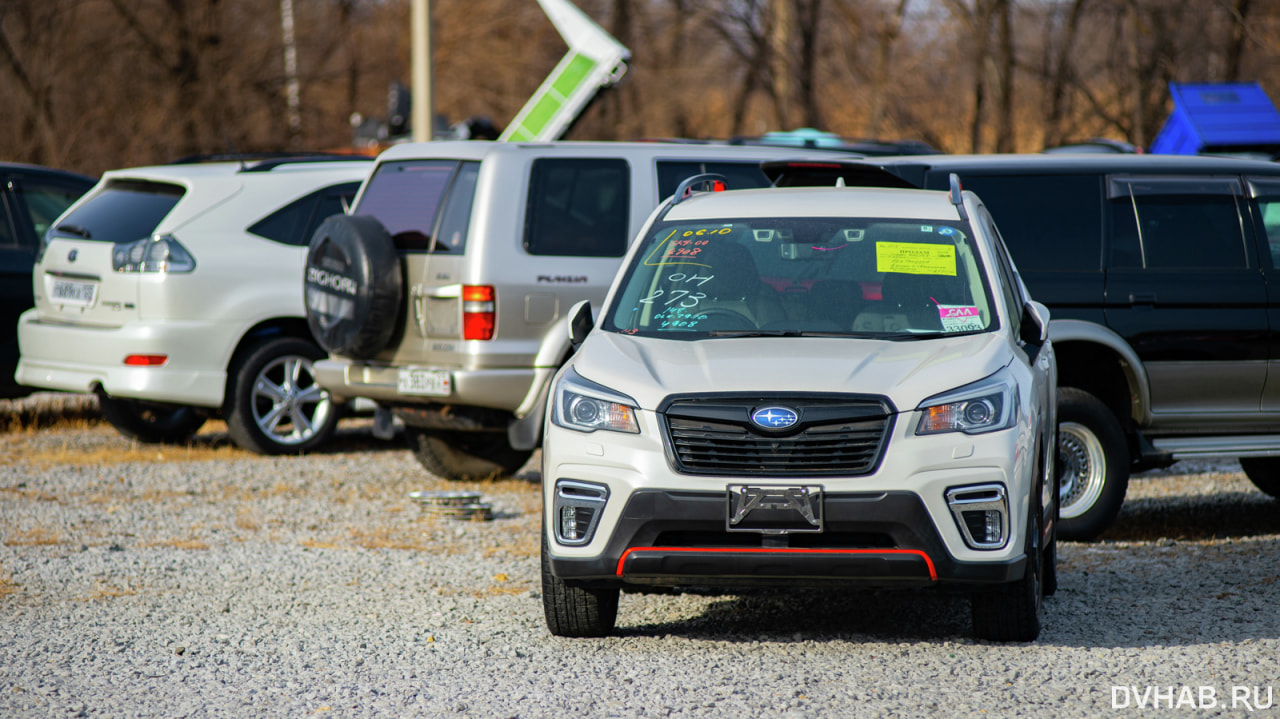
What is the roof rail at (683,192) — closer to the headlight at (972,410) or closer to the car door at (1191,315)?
the headlight at (972,410)

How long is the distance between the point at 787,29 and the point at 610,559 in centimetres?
2399

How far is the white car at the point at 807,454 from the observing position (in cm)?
530

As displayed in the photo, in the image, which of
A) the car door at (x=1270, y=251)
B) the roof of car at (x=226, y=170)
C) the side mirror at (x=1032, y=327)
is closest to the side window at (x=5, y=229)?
the roof of car at (x=226, y=170)

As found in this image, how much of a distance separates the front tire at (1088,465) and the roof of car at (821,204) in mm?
1843

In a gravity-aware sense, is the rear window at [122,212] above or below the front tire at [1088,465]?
above

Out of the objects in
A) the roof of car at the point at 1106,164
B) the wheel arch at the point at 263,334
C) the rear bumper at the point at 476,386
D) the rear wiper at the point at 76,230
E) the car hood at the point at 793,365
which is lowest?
the wheel arch at the point at 263,334

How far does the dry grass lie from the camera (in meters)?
7.79

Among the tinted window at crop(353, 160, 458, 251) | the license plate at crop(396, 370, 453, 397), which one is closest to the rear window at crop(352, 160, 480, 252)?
the tinted window at crop(353, 160, 458, 251)

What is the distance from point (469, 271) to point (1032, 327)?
353 cm

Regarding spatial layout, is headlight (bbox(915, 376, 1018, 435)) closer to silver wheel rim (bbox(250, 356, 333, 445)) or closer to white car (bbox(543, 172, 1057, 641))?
white car (bbox(543, 172, 1057, 641))

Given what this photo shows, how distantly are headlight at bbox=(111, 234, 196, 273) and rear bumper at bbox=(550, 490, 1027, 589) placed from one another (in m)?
5.88

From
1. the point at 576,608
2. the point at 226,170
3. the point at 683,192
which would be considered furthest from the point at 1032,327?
the point at 226,170

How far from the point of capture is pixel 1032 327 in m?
6.16

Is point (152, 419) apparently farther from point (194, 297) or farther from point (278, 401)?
point (194, 297)
